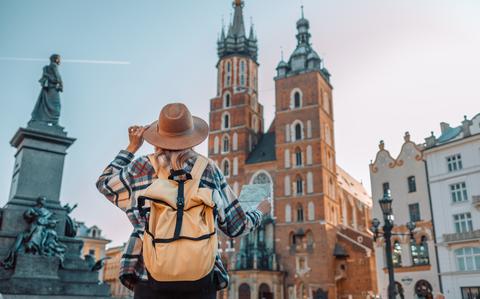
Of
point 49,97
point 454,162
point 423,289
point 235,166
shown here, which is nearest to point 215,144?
point 235,166

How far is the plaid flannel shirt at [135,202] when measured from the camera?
8.07 feet

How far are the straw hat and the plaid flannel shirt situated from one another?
4.7 inches

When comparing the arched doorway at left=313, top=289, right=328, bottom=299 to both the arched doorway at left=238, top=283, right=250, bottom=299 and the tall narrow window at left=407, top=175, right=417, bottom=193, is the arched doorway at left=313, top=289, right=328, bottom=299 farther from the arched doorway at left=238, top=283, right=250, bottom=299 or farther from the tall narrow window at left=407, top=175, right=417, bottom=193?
the tall narrow window at left=407, top=175, right=417, bottom=193

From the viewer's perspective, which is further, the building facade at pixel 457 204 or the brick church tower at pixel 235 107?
the brick church tower at pixel 235 107

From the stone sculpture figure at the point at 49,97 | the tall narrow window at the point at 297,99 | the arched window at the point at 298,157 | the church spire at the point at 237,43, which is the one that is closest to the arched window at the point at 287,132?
the arched window at the point at 298,157

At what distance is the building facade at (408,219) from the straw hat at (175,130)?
2452cm

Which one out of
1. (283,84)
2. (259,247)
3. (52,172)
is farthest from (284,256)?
(52,172)

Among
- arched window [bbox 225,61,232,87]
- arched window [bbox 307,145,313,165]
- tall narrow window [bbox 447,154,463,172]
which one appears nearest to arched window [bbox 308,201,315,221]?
arched window [bbox 307,145,313,165]

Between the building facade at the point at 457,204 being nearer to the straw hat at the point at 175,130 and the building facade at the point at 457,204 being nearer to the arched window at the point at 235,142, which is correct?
the arched window at the point at 235,142

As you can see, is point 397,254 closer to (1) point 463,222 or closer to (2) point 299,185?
(1) point 463,222

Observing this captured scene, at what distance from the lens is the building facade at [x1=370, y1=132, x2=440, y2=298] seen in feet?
83.8

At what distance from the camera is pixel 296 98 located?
43.9 metres

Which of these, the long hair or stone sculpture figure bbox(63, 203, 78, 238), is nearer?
the long hair

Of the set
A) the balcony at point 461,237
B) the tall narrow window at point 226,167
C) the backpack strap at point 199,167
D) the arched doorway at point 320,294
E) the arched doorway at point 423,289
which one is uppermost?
the tall narrow window at point 226,167
